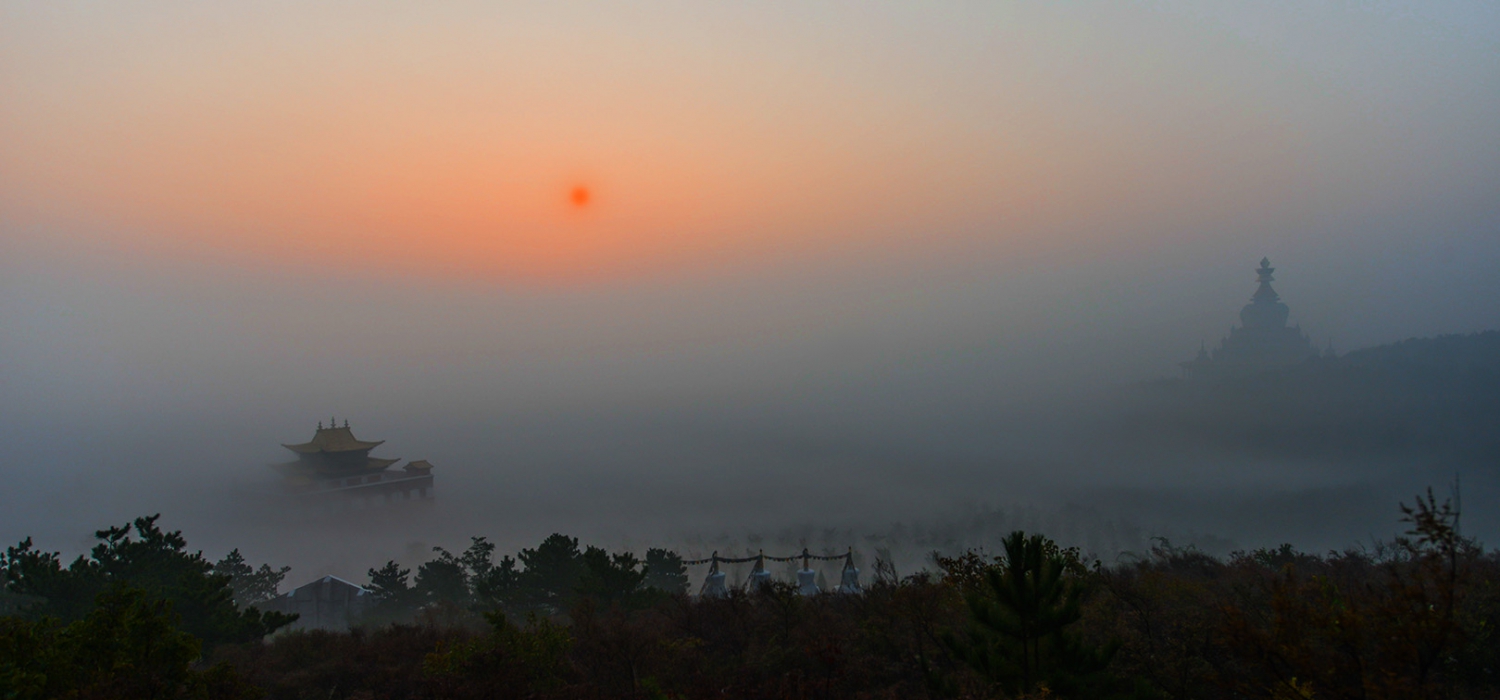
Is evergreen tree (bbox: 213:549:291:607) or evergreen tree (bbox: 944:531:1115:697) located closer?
evergreen tree (bbox: 944:531:1115:697)

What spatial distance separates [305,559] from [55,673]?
7784 centimetres

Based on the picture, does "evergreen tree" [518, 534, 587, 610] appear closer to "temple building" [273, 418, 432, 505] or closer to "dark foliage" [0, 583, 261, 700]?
"dark foliage" [0, 583, 261, 700]

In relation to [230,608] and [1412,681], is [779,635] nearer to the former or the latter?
[1412,681]

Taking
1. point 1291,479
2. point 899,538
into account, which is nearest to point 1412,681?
point 899,538

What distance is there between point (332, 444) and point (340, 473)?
340cm

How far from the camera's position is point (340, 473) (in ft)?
265

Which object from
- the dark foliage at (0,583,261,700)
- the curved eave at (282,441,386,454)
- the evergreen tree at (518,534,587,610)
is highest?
the curved eave at (282,441,386,454)

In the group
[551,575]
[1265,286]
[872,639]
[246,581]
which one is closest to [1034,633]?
[872,639]

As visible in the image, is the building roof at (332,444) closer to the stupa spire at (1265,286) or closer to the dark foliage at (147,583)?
the dark foliage at (147,583)

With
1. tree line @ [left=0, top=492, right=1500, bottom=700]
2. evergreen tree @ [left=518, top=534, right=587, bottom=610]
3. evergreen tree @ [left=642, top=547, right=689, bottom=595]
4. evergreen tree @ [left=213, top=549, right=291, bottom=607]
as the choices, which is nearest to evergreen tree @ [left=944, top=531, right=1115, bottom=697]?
tree line @ [left=0, top=492, right=1500, bottom=700]

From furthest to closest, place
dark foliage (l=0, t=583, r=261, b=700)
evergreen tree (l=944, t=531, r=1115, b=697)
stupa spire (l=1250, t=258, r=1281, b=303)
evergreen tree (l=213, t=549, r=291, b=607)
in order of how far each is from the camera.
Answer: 1. stupa spire (l=1250, t=258, r=1281, b=303)
2. evergreen tree (l=213, t=549, r=291, b=607)
3. evergreen tree (l=944, t=531, r=1115, b=697)
4. dark foliage (l=0, t=583, r=261, b=700)

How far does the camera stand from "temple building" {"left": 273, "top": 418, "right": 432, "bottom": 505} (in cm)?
7938

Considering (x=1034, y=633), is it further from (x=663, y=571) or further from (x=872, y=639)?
(x=663, y=571)

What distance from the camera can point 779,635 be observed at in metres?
16.7
